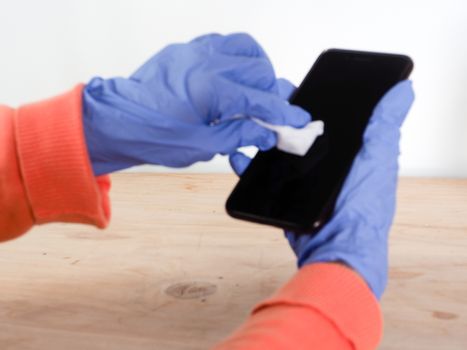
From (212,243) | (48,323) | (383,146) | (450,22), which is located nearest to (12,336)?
(48,323)

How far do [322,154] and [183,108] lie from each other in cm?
11

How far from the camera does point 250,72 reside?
0.50 m

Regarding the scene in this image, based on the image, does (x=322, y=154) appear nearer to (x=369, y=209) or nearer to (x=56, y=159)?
(x=369, y=209)

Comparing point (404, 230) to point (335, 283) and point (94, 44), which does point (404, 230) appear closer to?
point (335, 283)

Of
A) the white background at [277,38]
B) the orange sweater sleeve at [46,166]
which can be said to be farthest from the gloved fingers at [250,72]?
the white background at [277,38]

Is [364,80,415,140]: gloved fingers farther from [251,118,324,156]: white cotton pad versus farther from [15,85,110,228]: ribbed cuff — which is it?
[15,85,110,228]: ribbed cuff

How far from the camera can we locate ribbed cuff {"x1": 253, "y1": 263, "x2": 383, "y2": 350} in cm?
38

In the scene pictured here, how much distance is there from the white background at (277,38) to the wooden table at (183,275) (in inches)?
3.3

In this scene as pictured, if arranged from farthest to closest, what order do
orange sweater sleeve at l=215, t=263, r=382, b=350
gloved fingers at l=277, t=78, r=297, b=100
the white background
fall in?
the white background
gloved fingers at l=277, t=78, r=297, b=100
orange sweater sleeve at l=215, t=263, r=382, b=350

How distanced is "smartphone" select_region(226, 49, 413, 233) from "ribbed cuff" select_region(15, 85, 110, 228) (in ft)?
0.35

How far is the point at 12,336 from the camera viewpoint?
1.77ft

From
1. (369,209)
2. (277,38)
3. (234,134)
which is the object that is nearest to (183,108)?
(234,134)

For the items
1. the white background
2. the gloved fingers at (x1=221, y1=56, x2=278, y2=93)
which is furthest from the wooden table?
the gloved fingers at (x1=221, y1=56, x2=278, y2=93)

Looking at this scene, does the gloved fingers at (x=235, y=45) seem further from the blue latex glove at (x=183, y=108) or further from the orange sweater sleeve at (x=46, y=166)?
the orange sweater sleeve at (x=46, y=166)
